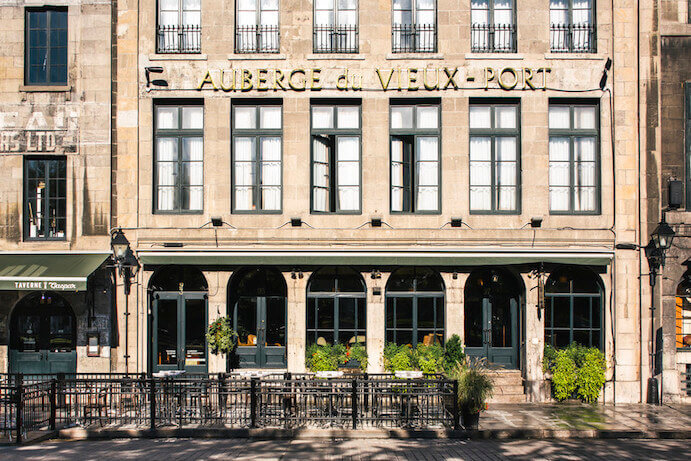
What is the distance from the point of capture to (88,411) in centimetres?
1344

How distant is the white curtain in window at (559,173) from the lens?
1712cm

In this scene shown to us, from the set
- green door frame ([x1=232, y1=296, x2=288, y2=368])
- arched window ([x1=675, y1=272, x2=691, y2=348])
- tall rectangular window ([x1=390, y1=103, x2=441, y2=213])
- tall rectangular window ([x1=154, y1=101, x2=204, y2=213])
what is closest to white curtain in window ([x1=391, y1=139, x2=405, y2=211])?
tall rectangular window ([x1=390, y1=103, x2=441, y2=213])

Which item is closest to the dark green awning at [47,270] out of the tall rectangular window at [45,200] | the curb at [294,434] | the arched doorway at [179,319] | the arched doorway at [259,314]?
the tall rectangular window at [45,200]

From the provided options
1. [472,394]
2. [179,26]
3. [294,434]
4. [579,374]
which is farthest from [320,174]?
[579,374]

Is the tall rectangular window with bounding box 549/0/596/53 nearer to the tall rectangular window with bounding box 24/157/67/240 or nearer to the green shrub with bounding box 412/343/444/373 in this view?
the green shrub with bounding box 412/343/444/373

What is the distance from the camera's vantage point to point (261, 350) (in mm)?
17078

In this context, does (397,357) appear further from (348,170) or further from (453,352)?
(348,170)

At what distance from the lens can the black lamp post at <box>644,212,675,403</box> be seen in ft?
51.6

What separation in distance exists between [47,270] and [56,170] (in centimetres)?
306

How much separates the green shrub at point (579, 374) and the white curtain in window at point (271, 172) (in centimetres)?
889

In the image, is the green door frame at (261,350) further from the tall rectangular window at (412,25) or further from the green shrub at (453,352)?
the tall rectangular window at (412,25)

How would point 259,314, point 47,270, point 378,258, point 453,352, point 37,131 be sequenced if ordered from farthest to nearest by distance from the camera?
1. point 259,314
2. point 37,131
3. point 378,258
4. point 453,352
5. point 47,270

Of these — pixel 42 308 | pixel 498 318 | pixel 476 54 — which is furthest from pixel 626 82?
pixel 42 308

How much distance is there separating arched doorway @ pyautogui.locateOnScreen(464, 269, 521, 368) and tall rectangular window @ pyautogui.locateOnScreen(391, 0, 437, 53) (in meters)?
6.69
